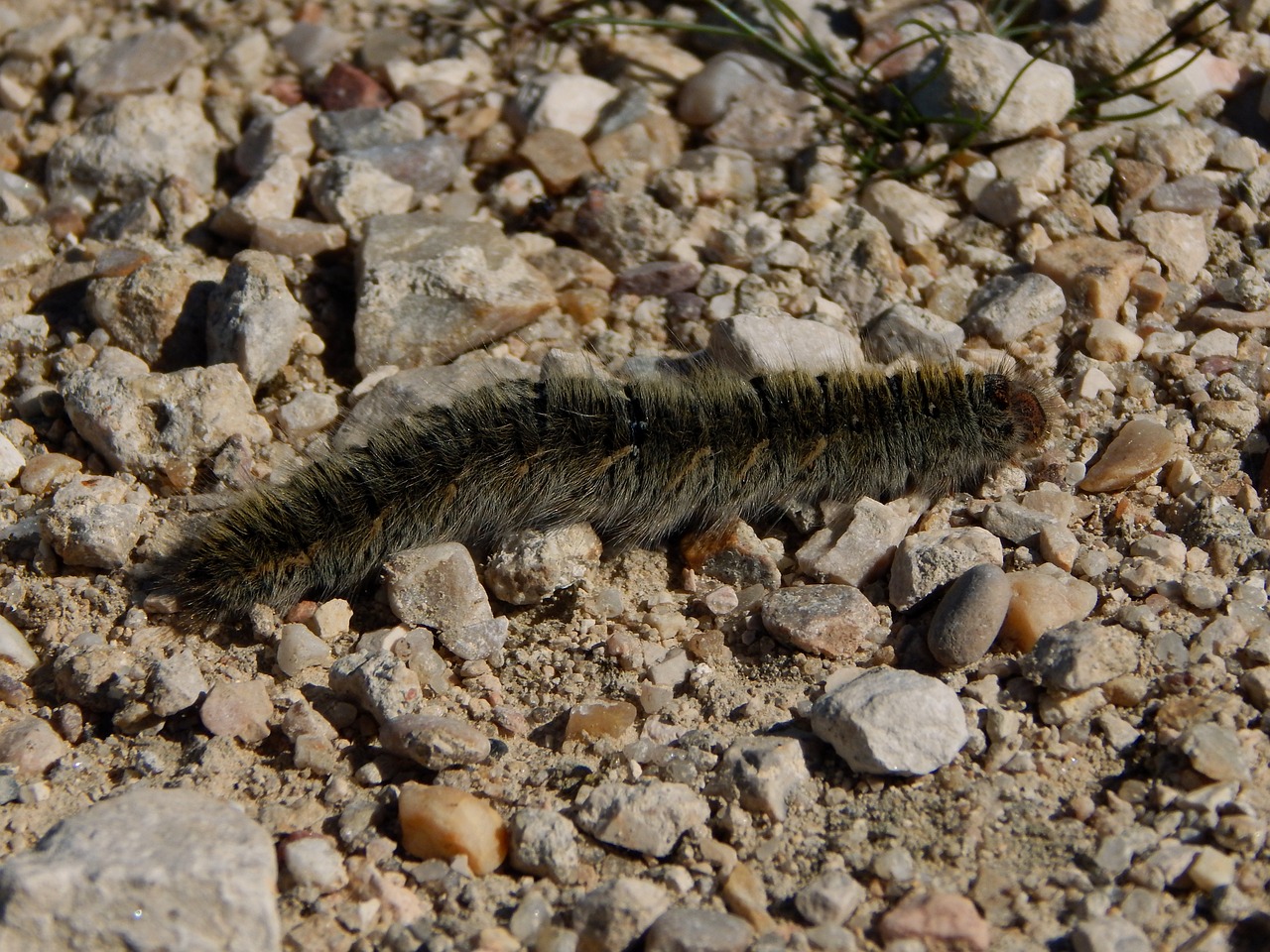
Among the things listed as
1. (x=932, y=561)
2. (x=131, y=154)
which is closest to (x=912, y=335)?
(x=932, y=561)

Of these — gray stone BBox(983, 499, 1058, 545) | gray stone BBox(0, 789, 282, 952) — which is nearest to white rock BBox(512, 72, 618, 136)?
gray stone BBox(983, 499, 1058, 545)

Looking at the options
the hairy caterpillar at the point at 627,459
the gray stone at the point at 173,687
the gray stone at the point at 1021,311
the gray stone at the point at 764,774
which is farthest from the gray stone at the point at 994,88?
the gray stone at the point at 173,687

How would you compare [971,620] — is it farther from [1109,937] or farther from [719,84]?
[719,84]

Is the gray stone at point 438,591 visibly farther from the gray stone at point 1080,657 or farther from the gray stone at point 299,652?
the gray stone at point 1080,657

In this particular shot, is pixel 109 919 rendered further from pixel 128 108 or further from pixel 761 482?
pixel 128 108

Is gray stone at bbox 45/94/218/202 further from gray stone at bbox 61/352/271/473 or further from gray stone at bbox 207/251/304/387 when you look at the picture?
gray stone at bbox 61/352/271/473
